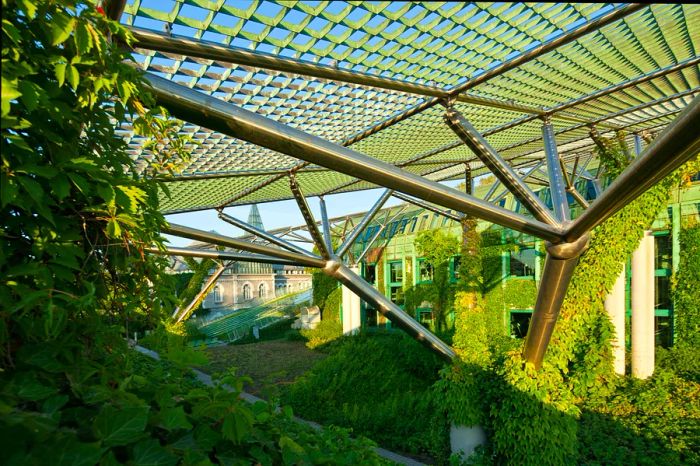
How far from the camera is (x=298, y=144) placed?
107 inches

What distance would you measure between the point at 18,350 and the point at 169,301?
0.55 metres

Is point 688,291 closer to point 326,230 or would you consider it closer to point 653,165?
point 326,230

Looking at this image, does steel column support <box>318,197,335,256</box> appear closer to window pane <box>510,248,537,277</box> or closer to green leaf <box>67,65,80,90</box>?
green leaf <box>67,65,80,90</box>

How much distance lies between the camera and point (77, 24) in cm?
128

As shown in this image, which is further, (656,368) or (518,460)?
(656,368)

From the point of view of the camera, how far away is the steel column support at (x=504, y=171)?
13.6 feet

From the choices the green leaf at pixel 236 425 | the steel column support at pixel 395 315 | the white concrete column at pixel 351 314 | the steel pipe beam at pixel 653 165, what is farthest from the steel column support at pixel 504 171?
the white concrete column at pixel 351 314

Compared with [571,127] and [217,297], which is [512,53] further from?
[217,297]

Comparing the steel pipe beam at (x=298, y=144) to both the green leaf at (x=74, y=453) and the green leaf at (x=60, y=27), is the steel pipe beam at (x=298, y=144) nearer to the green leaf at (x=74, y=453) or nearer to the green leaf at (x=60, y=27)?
the green leaf at (x=60, y=27)

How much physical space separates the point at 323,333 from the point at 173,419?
1007 inches

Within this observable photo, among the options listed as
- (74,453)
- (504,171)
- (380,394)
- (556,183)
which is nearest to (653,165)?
(504,171)

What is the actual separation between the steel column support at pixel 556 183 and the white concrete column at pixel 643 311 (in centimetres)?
1001

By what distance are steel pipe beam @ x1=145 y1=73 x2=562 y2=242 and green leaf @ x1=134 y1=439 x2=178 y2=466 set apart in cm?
139

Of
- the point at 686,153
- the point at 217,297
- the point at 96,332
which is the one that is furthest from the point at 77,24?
the point at 217,297
